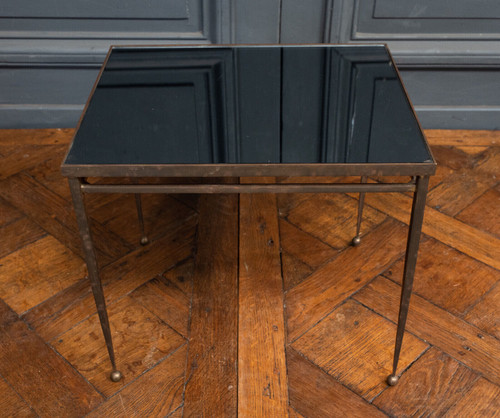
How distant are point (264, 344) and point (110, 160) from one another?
1.47 ft

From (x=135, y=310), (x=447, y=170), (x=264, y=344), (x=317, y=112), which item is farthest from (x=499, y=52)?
(x=135, y=310)

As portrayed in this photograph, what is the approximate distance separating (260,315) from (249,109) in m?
0.40

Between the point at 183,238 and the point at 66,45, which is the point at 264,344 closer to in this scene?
the point at 183,238

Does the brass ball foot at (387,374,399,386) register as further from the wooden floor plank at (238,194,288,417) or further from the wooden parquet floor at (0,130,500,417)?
the wooden floor plank at (238,194,288,417)

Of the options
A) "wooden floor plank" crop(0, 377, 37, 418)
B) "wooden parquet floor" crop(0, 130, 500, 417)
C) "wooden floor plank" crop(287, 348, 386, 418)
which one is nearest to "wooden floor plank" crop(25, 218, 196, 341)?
"wooden parquet floor" crop(0, 130, 500, 417)

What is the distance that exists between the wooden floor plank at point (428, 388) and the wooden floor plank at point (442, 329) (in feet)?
0.08

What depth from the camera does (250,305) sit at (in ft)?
3.51

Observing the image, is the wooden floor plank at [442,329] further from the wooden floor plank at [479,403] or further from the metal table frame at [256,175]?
the metal table frame at [256,175]

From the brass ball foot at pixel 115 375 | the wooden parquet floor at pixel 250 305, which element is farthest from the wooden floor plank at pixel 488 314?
the brass ball foot at pixel 115 375

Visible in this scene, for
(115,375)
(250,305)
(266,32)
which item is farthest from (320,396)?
(266,32)

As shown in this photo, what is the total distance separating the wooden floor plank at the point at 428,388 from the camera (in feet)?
2.95

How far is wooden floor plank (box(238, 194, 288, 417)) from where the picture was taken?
0.91 meters

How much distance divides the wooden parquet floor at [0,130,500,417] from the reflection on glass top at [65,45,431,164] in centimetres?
39

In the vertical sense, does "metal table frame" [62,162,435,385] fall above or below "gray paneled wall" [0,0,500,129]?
above
